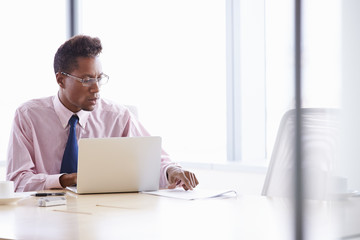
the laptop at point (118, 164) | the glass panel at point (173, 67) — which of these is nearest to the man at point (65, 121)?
the laptop at point (118, 164)

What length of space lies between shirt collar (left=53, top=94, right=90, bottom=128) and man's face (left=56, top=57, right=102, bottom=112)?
35mm

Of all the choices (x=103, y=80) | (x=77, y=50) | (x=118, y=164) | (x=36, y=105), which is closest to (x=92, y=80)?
(x=103, y=80)

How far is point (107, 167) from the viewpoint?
1.92 metres

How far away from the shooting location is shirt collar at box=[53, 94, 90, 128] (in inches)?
98.0

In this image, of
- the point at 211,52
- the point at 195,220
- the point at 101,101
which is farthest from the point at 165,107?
the point at 195,220

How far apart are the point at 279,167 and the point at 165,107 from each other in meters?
1.90

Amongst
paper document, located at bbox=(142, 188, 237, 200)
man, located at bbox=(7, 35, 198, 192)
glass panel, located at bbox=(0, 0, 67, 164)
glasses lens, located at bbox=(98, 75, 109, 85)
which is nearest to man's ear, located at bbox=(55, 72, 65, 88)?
man, located at bbox=(7, 35, 198, 192)

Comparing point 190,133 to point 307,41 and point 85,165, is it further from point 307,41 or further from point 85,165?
point 307,41

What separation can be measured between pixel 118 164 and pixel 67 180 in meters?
0.30

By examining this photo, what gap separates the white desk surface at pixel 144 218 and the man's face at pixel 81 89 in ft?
2.33

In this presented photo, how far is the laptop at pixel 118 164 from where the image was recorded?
74.2 inches

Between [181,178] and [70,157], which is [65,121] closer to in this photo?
[70,157]

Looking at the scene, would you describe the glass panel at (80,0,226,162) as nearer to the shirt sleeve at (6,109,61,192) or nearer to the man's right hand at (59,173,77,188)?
the shirt sleeve at (6,109,61,192)

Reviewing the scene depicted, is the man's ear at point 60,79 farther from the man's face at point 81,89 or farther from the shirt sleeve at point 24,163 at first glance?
the shirt sleeve at point 24,163
